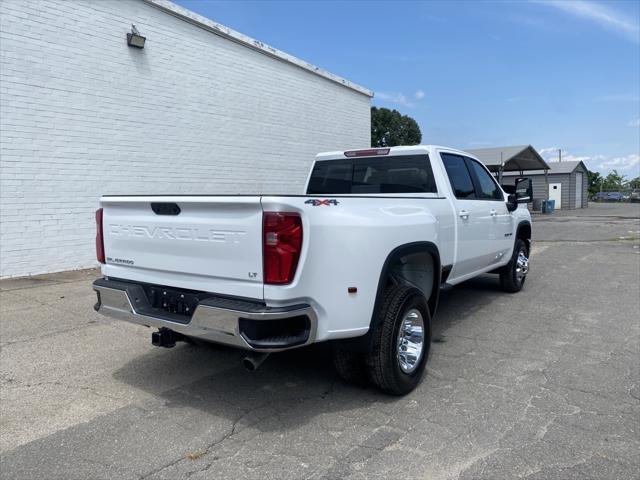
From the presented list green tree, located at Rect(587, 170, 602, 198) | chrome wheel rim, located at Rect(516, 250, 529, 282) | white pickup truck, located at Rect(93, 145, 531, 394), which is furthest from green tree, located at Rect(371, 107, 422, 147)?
white pickup truck, located at Rect(93, 145, 531, 394)

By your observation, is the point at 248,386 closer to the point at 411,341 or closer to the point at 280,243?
the point at 411,341

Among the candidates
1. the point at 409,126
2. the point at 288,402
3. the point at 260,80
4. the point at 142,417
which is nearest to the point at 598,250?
the point at 260,80

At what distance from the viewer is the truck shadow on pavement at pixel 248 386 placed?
12.1ft

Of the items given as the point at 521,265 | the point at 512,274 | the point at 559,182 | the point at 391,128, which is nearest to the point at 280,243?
the point at 512,274

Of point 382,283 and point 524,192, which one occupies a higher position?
point 524,192

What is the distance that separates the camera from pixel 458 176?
18.5ft

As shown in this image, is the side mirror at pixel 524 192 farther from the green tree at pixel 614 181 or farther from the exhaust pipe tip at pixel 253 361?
the green tree at pixel 614 181

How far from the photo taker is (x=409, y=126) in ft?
180

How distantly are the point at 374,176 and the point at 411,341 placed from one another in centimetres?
213

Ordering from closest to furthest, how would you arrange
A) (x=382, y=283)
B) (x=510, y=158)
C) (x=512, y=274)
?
1. (x=382, y=283)
2. (x=512, y=274)
3. (x=510, y=158)

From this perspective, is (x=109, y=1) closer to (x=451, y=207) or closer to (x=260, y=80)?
(x=260, y=80)

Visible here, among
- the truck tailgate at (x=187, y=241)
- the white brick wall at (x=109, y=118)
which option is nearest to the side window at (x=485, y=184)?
the truck tailgate at (x=187, y=241)

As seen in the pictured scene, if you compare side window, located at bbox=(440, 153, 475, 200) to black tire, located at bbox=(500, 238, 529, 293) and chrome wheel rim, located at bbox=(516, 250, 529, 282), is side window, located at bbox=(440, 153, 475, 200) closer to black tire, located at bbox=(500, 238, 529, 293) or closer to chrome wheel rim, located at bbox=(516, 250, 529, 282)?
black tire, located at bbox=(500, 238, 529, 293)

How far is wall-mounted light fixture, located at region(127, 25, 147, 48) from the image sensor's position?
1009 centimetres
